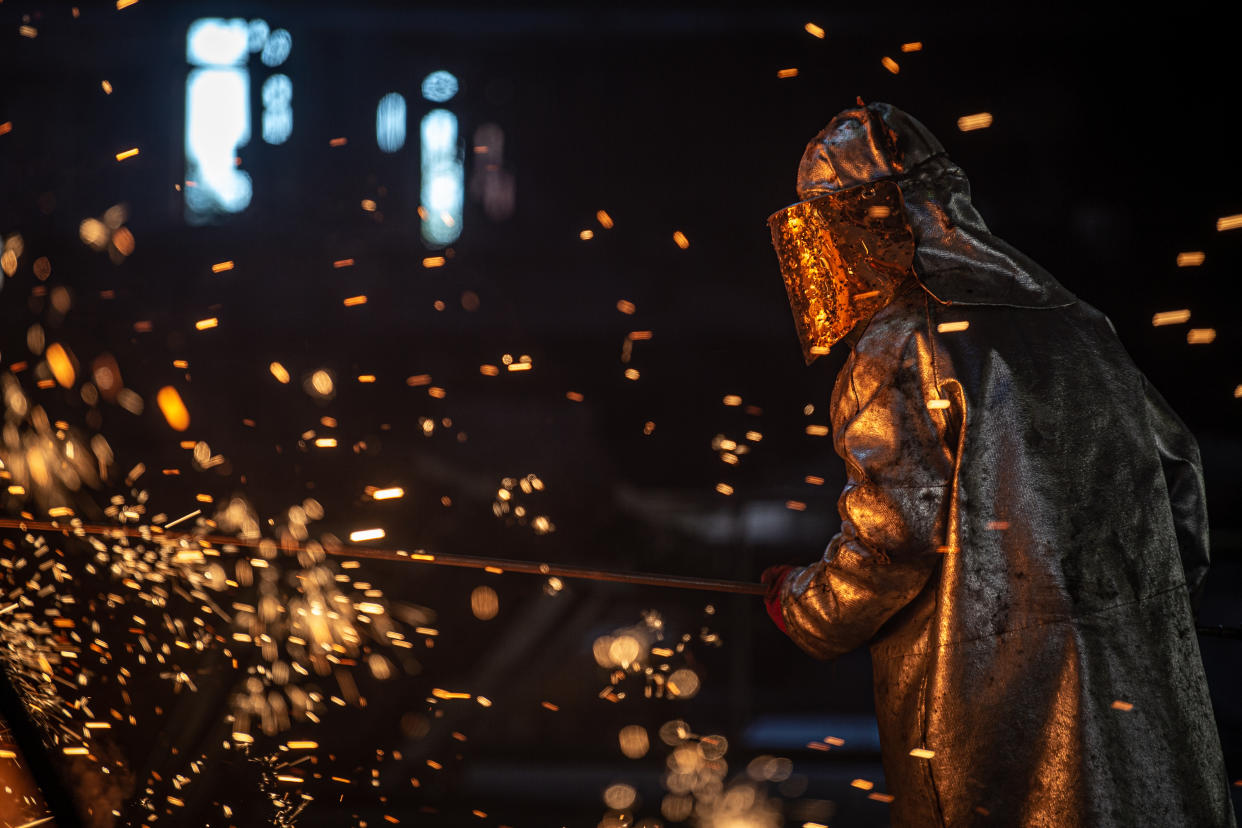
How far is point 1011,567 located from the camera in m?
1.36

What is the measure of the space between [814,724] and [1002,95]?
3765mm

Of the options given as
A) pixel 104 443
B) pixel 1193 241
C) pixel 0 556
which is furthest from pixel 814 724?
pixel 104 443

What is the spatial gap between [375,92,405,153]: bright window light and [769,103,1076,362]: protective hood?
5.14m

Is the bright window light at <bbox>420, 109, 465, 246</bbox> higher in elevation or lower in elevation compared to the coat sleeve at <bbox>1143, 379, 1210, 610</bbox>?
higher

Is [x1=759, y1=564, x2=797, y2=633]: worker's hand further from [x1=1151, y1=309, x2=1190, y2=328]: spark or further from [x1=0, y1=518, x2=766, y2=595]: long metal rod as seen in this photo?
[x1=1151, y1=309, x2=1190, y2=328]: spark

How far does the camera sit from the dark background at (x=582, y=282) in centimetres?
485

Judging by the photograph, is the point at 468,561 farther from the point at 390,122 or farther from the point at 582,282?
the point at 390,122

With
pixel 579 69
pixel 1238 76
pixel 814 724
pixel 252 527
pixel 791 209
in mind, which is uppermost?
pixel 579 69

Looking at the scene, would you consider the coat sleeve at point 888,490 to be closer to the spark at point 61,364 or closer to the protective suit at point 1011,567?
the protective suit at point 1011,567

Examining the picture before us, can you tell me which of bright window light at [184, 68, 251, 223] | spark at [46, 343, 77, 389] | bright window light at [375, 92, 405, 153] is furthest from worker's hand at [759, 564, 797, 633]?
bright window light at [184, 68, 251, 223]

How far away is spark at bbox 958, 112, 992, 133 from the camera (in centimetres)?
515

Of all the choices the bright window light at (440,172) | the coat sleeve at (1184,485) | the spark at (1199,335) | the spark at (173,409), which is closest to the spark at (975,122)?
the spark at (1199,335)

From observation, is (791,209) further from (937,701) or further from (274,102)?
(274,102)

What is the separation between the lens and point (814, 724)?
4988 mm
